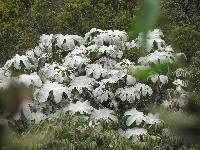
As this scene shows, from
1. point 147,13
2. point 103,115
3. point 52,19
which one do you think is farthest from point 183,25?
point 147,13

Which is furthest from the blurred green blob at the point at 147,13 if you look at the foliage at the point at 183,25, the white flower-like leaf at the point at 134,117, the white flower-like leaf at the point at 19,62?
the foliage at the point at 183,25

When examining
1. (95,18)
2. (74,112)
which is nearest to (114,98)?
(74,112)

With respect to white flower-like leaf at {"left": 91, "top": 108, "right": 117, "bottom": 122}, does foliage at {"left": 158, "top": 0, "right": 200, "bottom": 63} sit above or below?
above

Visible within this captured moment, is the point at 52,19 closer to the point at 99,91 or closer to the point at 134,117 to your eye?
the point at 99,91

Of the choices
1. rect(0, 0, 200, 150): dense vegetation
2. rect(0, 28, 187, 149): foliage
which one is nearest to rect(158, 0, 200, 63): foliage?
rect(0, 0, 200, 150): dense vegetation

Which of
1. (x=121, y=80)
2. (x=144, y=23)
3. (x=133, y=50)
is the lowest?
(x=144, y=23)

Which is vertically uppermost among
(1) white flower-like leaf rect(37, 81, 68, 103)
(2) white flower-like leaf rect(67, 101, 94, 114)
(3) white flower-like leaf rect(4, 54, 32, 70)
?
(3) white flower-like leaf rect(4, 54, 32, 70)

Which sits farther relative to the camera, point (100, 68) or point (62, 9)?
point (62, 9)

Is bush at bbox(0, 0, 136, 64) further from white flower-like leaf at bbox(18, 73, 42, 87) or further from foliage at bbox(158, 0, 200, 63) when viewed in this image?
white flower-like leaf at bbox(18, 73, 42, 87)

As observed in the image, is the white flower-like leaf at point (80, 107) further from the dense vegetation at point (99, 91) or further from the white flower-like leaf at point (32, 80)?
the white flower-like leaf at point (32, 80)

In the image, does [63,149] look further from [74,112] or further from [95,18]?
[95,18]

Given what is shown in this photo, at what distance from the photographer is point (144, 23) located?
1.97 feet

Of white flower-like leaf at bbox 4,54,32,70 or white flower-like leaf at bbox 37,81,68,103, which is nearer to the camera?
white flower-like leaf at bbox 37,81,68,103

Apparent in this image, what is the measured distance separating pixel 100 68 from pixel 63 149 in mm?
1858
